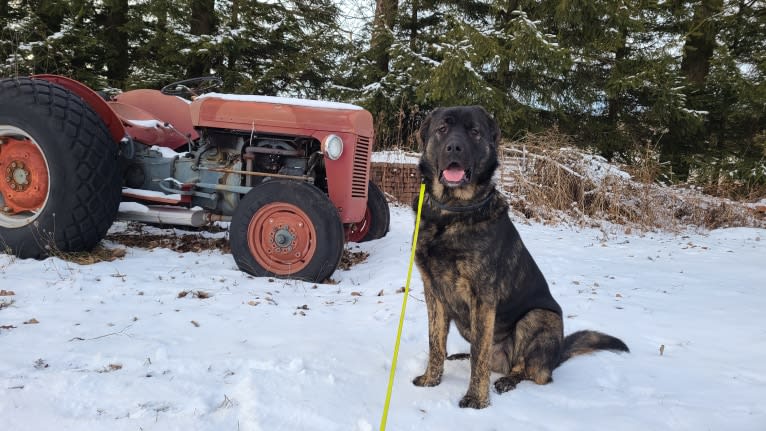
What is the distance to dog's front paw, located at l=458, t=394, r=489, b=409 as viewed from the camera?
1936mm

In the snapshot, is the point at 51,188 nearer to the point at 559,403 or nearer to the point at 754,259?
the point at 559,403

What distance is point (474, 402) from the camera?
1947mm

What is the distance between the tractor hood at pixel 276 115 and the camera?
371 cm

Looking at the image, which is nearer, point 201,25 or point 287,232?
point 287,232

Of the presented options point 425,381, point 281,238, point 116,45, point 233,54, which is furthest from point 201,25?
point 425,381

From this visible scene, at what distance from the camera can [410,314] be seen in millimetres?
2998

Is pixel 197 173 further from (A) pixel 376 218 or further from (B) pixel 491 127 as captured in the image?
(B) pixel 491 127

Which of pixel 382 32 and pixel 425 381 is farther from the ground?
pixel 382 32

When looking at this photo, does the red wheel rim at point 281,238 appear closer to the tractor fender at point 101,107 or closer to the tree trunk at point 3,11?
the tractor fender at point 101,107

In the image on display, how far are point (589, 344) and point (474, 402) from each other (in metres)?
0.94

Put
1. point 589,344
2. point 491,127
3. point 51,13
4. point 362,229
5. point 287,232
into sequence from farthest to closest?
point 51,13, point 362,229, point 287,232, point 589,344, point 491,127

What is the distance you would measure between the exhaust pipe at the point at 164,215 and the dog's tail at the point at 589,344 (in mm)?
2996

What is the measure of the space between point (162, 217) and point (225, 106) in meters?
1.10

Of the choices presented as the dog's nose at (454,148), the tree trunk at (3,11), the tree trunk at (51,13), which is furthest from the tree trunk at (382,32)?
the dog's nose at (454,148)
